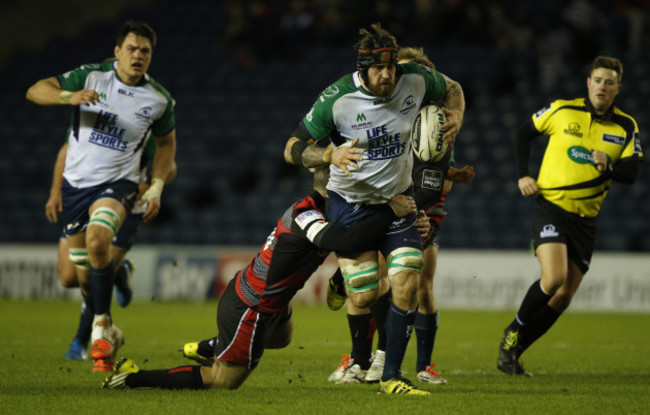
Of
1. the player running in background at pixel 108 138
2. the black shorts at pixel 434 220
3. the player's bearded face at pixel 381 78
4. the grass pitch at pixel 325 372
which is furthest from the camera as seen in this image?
the player running in background at pixel 108 138

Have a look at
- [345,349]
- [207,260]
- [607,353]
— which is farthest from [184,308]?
[607,353]

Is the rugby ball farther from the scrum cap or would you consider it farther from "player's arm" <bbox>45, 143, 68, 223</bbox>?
"player's arm" <bbox>45, 143, 68, 223</bbox>

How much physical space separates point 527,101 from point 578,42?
4.97 ft

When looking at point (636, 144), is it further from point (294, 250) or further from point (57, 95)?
point (57, 95)

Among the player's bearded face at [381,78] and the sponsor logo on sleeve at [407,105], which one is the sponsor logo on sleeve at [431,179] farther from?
the player's bearded face at [381,78]

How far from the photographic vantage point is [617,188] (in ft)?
55.1

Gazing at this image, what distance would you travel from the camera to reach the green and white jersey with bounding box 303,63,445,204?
562 cm

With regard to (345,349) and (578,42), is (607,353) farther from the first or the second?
(578,42)

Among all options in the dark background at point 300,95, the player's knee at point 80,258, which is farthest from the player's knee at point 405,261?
the dark background at point 300,95

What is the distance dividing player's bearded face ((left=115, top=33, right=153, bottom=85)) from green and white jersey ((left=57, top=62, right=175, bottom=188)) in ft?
0.27

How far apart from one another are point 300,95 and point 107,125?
1240cm

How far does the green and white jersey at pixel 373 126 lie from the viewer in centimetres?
562

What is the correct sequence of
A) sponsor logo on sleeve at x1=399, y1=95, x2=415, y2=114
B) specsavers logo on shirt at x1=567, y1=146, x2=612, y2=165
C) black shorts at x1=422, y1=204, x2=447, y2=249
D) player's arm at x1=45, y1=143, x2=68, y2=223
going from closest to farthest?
1. sponsor logo on sleeve at x1=399, y1=95, x2=415, y2=114
2. black shorts at x1=422, y1=204, x2=447, y2=249
3. specsavers logo on shirt at x1=567, y1=146, x2=612, y2=165
4. player's arm at x1=45, y1=143, x2=68, y2=223

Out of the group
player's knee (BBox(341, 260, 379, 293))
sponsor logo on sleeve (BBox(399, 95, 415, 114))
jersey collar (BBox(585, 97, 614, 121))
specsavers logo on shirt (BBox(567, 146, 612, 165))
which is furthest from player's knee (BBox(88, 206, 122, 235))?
jersey collar (BBox(585, 97, 614, 121))
